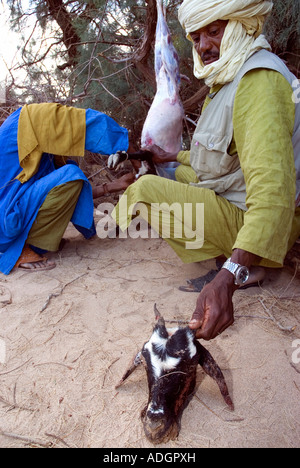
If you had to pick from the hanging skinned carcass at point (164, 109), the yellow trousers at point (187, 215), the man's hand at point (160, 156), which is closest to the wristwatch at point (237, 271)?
the yellow trousers at point (187, 215)

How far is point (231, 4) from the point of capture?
2068 millimetres

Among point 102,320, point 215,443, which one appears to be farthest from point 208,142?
point 215,443

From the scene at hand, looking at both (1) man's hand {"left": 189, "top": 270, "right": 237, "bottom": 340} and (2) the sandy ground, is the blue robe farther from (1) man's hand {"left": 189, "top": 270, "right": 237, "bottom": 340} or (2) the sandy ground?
(1) man's hand {"left": 189, "top": 270, "right": 237, "bottom": 340}

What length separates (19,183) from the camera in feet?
10.9

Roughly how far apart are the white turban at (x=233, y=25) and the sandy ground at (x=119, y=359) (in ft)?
4.98

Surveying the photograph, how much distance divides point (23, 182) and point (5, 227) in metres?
0.45

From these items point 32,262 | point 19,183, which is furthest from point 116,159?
point 32,262

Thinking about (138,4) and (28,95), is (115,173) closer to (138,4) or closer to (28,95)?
(28,95)

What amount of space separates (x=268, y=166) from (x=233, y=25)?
1.11m

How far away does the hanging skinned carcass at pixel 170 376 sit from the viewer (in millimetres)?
1485

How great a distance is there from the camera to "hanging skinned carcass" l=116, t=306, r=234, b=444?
1.49m

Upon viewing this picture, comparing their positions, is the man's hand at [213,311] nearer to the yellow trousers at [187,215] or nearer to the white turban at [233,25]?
the yellow trousers at [187,215]

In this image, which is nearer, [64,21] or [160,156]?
[160,156]

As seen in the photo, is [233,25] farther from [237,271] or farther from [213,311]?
[213,311]
